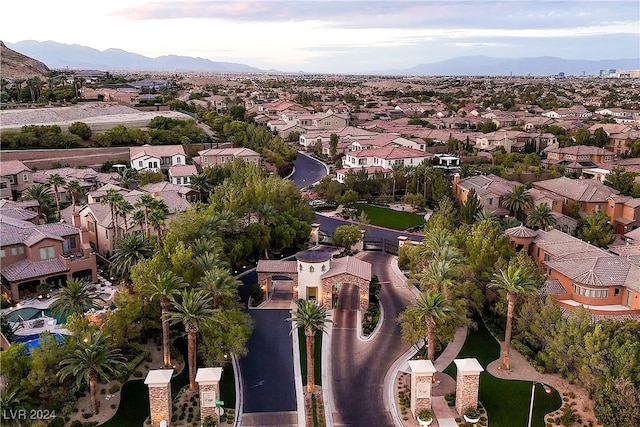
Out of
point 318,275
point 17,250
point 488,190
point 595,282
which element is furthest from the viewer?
point 488,190

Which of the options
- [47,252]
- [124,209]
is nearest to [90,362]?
[47,252]

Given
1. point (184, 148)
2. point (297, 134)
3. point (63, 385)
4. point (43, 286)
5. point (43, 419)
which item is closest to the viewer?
point (43, 419)

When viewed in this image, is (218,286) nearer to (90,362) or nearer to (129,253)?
(90,362)

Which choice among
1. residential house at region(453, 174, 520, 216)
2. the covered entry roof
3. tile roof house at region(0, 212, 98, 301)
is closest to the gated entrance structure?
the covered entry roof

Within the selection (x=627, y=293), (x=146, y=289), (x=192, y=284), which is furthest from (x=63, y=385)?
(x=627, y=293)

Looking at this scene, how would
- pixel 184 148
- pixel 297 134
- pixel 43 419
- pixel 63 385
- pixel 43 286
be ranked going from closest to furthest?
pixel 43 419 < pixel 63 385 < pixel 43 286 < pixel 184 148 < pixel 297 134

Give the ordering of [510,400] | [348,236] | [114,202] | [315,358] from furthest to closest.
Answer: [348,236] < [114,202] < [315,358] < [510,400]

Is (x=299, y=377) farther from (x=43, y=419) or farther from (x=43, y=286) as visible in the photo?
(x=43, y=286)
